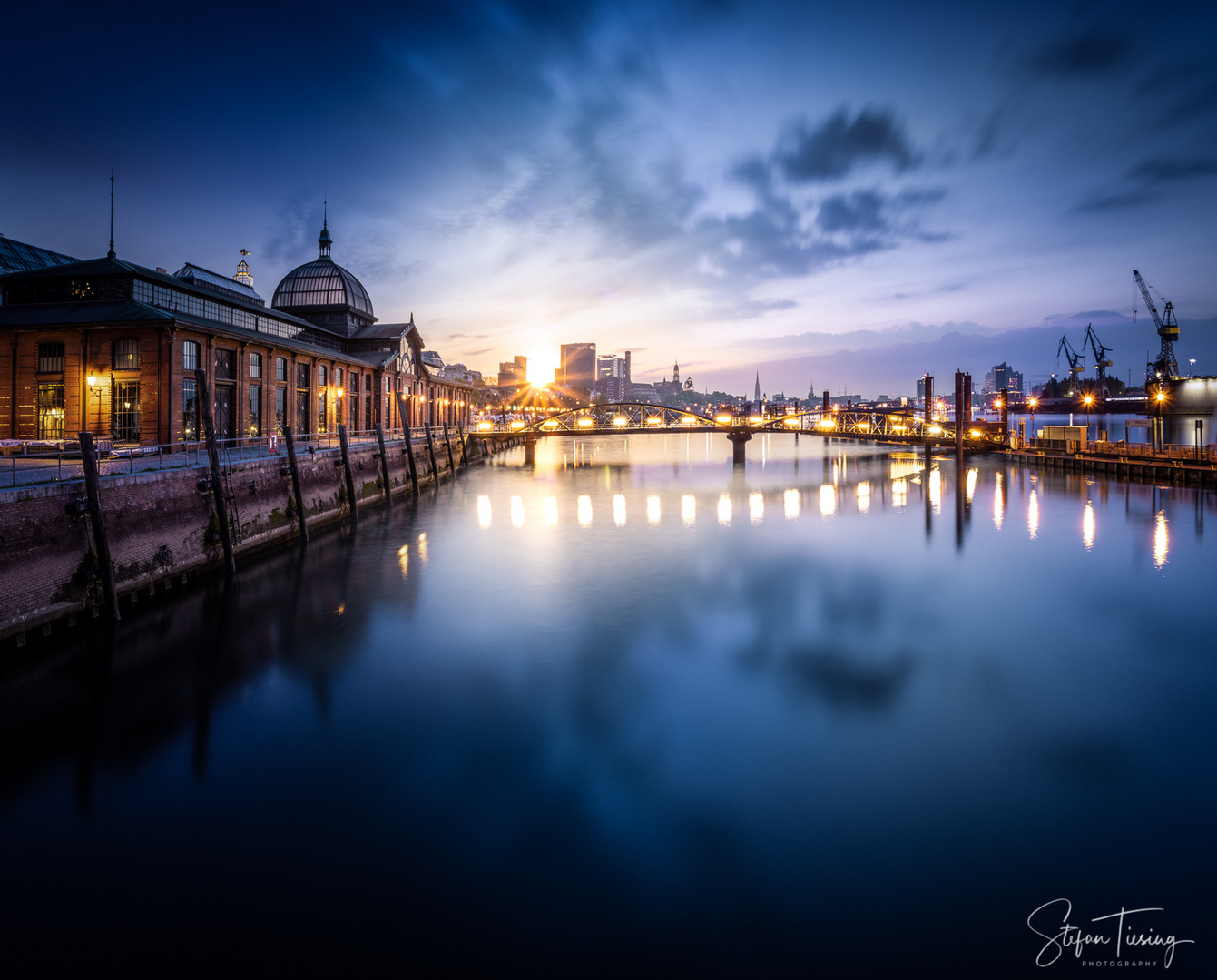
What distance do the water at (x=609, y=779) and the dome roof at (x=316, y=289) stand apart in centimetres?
4594

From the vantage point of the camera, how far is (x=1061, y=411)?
526ft

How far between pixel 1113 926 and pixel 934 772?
2.86 m

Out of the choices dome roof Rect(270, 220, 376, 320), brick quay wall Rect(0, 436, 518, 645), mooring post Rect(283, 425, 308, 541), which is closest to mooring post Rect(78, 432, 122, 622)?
brick quay wall Rect(0, 436, 518, 645)

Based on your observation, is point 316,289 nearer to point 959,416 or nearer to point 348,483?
point 348,483

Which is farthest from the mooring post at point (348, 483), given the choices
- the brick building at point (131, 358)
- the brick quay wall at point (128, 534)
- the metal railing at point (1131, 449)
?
the metal railing at point (1131, 449)

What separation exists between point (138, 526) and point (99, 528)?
205cm

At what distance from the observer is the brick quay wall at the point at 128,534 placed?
12.1 metres

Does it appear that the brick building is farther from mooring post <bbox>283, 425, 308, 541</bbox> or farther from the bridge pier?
the bridge pier

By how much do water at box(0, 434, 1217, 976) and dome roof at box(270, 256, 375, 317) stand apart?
45.9m

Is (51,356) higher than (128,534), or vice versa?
(51,356)

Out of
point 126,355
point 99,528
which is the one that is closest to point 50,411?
point 126,355

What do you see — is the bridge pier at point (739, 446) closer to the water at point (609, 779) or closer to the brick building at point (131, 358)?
the brick building at point (131, 358)

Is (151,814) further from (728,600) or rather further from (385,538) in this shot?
(385,538)

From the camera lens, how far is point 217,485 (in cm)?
1861
